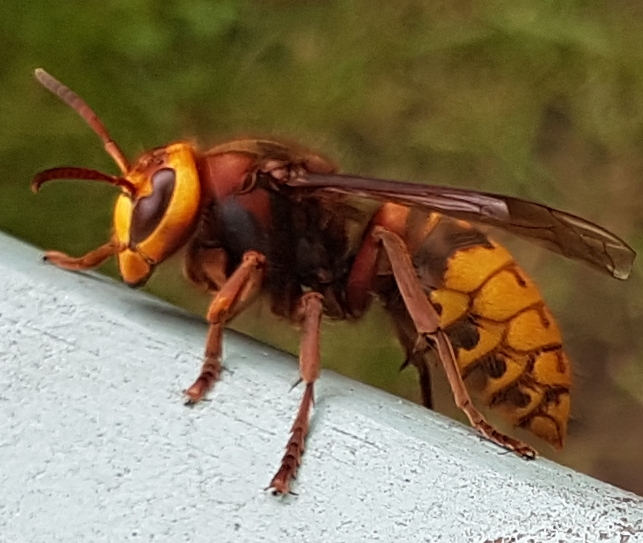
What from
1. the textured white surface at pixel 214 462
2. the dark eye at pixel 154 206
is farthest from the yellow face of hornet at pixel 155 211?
the textured white surface at pixel 214 462

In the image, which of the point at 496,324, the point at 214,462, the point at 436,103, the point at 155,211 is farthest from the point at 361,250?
the point at 436,103

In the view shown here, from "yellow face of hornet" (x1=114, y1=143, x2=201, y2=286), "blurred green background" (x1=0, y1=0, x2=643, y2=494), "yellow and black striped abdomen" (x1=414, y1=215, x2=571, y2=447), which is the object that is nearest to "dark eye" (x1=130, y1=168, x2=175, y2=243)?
"yellow face of hornet" (x1=114, y1=143, x2=201, y2=286)

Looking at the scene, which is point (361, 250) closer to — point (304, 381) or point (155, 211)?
point (155, 211)

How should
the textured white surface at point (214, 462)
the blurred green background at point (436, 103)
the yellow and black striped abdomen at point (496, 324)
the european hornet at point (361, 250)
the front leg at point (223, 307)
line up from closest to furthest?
the textured white surface at point (214, 462) < the front leg at point (223, 307) < the european hornet at point (361, 250) < the yellow and black striped abdomen at point (496, 324) < the blurred green background at point (436, 103)

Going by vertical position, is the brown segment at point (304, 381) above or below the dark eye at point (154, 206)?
below

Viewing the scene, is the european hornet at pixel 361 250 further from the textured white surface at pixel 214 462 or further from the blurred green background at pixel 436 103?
the blurred green background at pixel 436 103

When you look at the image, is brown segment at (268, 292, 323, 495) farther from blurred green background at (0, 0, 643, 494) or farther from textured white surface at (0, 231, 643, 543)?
blurred green background at (0, 0, 643, 494)
